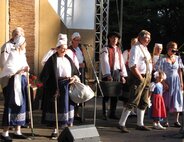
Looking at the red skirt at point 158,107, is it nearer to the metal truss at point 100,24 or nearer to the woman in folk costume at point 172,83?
the woman in folk costume at point 172,83

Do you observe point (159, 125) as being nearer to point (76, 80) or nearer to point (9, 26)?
point (76, 80)

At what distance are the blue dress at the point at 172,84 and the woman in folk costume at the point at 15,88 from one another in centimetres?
315

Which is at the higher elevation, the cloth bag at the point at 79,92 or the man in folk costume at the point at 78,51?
the man in folk costume at the point at 78,51

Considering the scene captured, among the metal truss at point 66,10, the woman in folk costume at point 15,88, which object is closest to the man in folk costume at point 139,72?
the woman in folk costume at point 15,88

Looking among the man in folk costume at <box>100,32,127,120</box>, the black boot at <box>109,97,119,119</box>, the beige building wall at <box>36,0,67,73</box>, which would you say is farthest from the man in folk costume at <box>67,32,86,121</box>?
the beige building wall at <box>36,0,67,73</box>

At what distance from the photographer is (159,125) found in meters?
9.99

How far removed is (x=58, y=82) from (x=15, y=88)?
751mm

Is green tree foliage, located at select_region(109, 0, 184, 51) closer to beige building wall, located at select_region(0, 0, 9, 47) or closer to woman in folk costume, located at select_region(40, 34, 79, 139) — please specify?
beige building wall, located at select_region(0, 0, 9, 47)

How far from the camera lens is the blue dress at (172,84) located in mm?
10203

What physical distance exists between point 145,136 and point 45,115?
1901mm

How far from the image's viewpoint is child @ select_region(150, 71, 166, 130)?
391 inches

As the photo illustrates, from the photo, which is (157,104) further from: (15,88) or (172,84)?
(15,88)

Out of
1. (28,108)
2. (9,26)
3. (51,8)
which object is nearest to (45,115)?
(28,108)

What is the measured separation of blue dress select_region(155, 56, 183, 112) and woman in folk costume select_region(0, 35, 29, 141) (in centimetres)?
315
